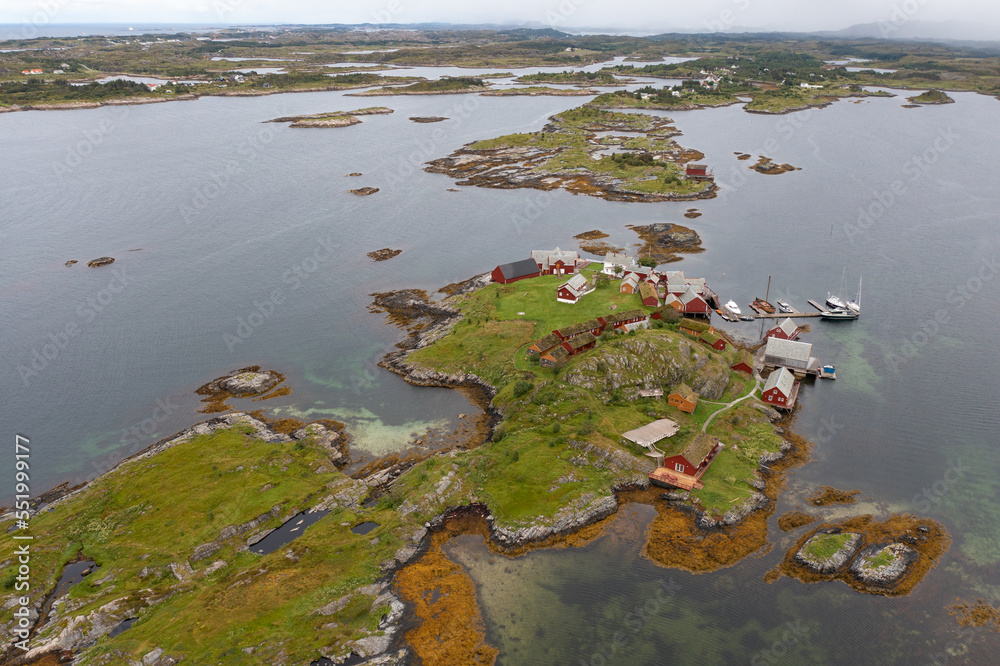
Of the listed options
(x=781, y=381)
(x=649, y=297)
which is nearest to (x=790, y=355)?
(x=781, y=381)

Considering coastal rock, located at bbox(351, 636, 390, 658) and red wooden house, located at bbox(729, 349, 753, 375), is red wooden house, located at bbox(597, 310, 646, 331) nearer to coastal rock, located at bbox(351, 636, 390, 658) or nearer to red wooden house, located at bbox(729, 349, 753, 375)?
red wooden house, located at bbox(729, 349, 753, 375)

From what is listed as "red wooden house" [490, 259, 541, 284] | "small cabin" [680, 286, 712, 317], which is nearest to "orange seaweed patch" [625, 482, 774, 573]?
"small cabin" [680, 286, 712, 317]

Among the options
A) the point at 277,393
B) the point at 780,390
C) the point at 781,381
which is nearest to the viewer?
the point at 780,390

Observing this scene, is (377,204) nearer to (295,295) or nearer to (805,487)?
(295,295)

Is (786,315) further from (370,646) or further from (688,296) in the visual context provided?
(370,646)

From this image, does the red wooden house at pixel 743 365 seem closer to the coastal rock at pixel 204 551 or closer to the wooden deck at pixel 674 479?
the wooden deck at pixel 674 479

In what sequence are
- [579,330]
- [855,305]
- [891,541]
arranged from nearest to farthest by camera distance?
[891,541] < [579,330] < [855,305]
